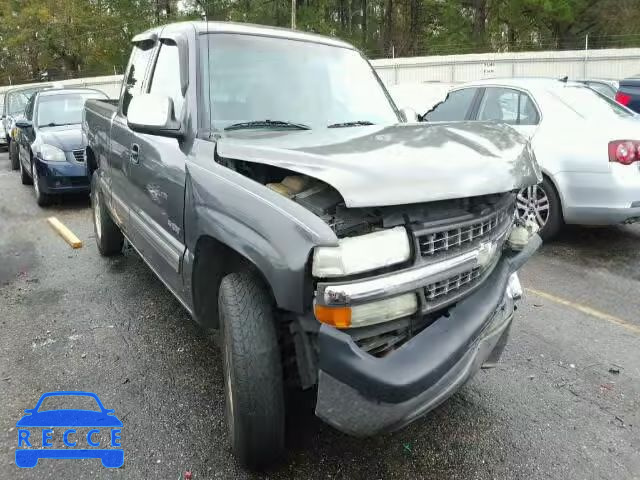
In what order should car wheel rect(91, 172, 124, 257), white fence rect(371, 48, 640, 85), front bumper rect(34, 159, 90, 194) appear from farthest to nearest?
white fence rect(371, 48, 640, 85)
front bumper rect(34, 159, 90, 194)
car wheel rect(91, 172, 124, 257)

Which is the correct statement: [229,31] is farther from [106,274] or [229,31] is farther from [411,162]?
[106,274]

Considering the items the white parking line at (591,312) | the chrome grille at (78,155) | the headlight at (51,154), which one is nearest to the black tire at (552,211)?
the white parking line at (591,312)

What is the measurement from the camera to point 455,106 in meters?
6.91

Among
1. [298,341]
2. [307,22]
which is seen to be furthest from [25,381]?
[307,22]

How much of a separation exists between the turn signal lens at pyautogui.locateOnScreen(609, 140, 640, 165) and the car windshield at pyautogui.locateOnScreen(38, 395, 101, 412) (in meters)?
4.90

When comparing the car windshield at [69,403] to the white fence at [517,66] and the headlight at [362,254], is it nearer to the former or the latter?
the headlight at [362,254]

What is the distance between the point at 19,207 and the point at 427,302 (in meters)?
7.80

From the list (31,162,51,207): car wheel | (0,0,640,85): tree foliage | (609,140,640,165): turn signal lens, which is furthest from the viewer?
(0,0,640,85): tree foliage

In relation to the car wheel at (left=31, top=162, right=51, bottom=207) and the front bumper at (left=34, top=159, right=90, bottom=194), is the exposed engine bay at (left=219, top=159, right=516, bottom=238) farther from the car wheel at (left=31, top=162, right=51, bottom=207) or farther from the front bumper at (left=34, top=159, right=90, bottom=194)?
the car wheel at (left=31, top=162, right=51, bottom=207)

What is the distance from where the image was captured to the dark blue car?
7.62m

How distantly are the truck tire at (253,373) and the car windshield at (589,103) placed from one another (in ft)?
15.6

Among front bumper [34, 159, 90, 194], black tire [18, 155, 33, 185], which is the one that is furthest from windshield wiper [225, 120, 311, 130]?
black tire [18, 155, 33, 185]

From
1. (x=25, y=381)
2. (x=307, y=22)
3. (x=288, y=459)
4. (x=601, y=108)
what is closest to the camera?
(x=288, y=459)

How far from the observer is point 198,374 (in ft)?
10.9
